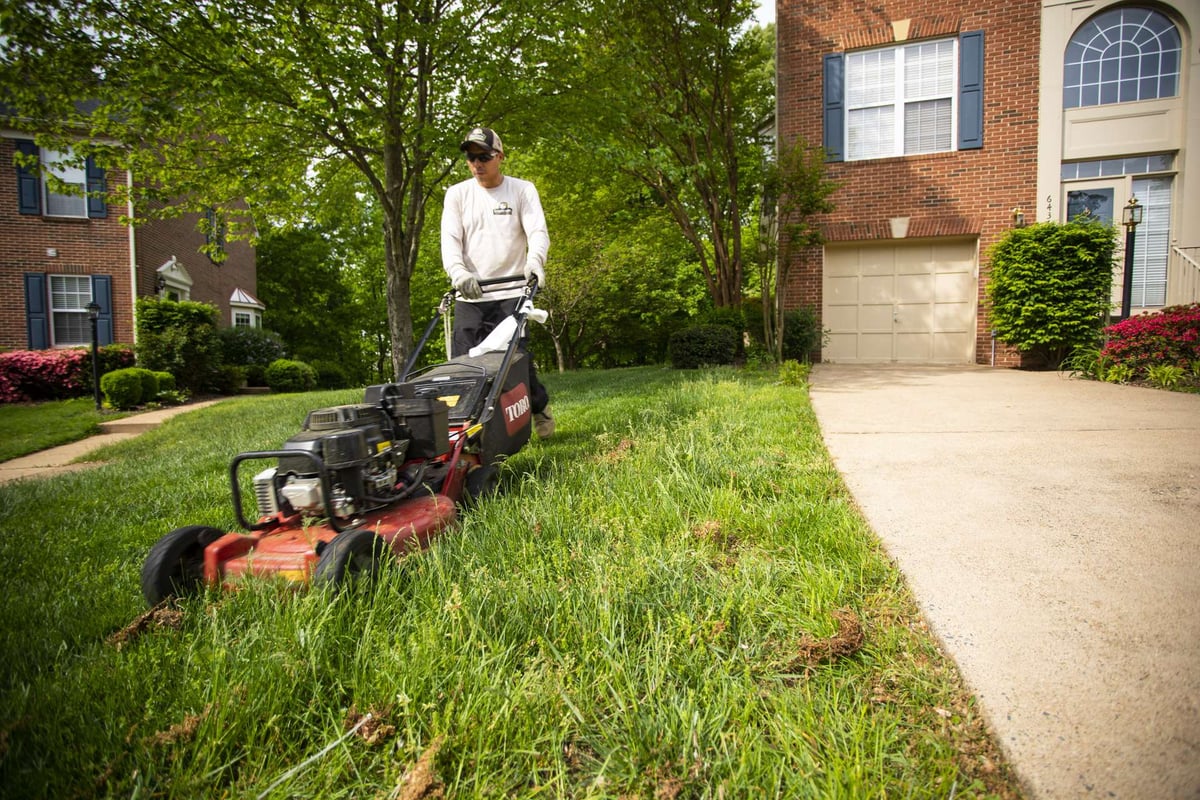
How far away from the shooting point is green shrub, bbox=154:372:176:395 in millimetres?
12258

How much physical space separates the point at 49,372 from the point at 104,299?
375 centimetres

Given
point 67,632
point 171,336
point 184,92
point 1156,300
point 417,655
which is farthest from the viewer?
point 171,336

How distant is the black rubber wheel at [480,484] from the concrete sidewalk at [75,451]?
474cm

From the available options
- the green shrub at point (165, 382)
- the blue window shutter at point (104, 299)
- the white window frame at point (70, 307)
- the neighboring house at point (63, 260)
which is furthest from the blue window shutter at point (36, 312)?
the green shrub at point (165, 382)

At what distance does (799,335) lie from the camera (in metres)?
10.8

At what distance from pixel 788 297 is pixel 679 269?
364 inches

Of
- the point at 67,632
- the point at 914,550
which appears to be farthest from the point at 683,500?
the point at 67,632

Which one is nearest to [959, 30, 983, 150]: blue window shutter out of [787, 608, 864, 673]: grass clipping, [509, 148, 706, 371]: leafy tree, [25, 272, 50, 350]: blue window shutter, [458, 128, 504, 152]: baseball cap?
[509, 148, 706, 371]: leafy tree

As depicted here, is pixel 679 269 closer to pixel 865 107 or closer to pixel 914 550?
pixel 865 107

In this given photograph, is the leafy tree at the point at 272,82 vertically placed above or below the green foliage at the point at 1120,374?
above

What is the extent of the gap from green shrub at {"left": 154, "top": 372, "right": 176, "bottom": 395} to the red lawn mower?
12.0 meters

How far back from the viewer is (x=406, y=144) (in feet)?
27.4

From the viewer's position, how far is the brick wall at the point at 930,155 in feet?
34.6

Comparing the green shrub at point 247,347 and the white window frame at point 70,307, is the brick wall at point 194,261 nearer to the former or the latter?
the white window frame at point 70,307
